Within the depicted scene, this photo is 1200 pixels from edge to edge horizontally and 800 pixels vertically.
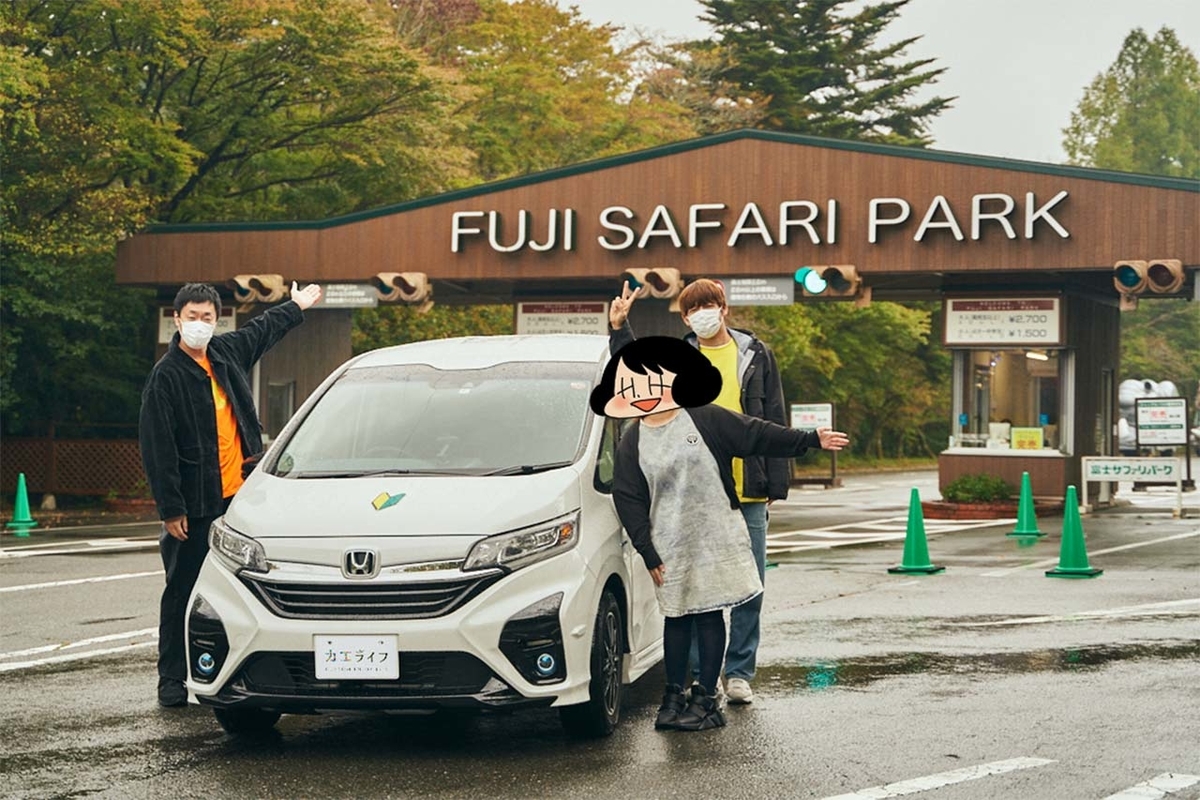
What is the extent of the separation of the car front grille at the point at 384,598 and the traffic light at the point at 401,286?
74.9 feet

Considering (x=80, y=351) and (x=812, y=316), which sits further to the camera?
(x=812, y=316)

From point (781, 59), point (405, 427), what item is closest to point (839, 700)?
point (405, 427)

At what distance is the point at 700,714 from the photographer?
7594 millimetres

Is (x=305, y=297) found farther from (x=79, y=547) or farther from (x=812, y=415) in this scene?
(x=812, y=415)

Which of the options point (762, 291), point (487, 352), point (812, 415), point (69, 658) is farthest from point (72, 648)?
point (762, 291)

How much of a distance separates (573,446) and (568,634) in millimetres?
1146

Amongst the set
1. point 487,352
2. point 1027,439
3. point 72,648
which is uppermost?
point 487,352

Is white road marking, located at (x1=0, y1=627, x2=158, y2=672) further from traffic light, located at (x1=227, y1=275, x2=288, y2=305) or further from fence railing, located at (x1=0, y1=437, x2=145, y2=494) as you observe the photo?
traffic light, located at (x1=227, y1=275, x2=288, y2=305)

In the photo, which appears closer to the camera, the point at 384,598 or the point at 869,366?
the point at 384,598

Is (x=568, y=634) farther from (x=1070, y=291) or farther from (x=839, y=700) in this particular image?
(x=1070, y=291)

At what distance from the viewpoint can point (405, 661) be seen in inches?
268

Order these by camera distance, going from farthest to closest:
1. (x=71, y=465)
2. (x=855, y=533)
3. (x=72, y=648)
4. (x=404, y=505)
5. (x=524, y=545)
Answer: (x=71, y=465) < (x=855, y=533) < (x=72, y=648) < (x=404, y=505) < (x=524, y=545)

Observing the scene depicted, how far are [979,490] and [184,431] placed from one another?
770 inches

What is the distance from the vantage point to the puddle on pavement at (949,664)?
354 inches
